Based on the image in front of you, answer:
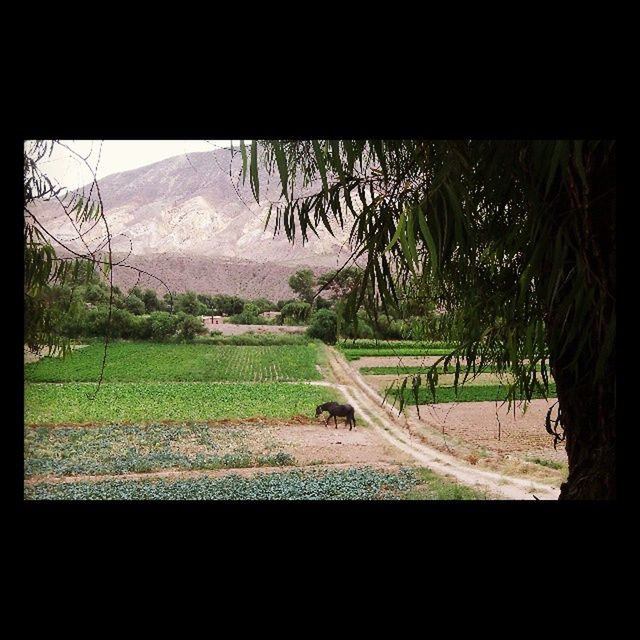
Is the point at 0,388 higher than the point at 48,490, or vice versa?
the point at 0,388

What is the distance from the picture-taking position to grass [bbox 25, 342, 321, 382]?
310cm

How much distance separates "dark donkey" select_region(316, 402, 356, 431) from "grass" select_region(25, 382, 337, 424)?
3.6 inches

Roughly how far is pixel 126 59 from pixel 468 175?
0.74 metres

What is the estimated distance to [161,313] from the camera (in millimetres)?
2605

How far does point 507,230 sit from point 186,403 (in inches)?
128

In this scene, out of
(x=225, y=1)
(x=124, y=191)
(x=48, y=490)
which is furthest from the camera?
(x=48, y=490)

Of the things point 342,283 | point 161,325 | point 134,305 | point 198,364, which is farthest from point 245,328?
point 342,283

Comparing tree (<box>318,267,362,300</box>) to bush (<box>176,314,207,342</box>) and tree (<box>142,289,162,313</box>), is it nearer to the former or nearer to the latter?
tree (<box>142,289,162,313</box>)

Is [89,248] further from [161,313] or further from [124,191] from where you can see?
[161,313]

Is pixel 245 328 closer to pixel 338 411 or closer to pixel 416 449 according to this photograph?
pixel 338 411

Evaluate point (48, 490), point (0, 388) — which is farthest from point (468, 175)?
point (48, 490)

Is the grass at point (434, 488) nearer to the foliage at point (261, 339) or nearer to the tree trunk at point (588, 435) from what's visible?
the foliage at point (261, 339)

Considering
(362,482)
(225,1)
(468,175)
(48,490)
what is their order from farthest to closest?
(48,490) < (362,482) < (468,175) < (225,1)
